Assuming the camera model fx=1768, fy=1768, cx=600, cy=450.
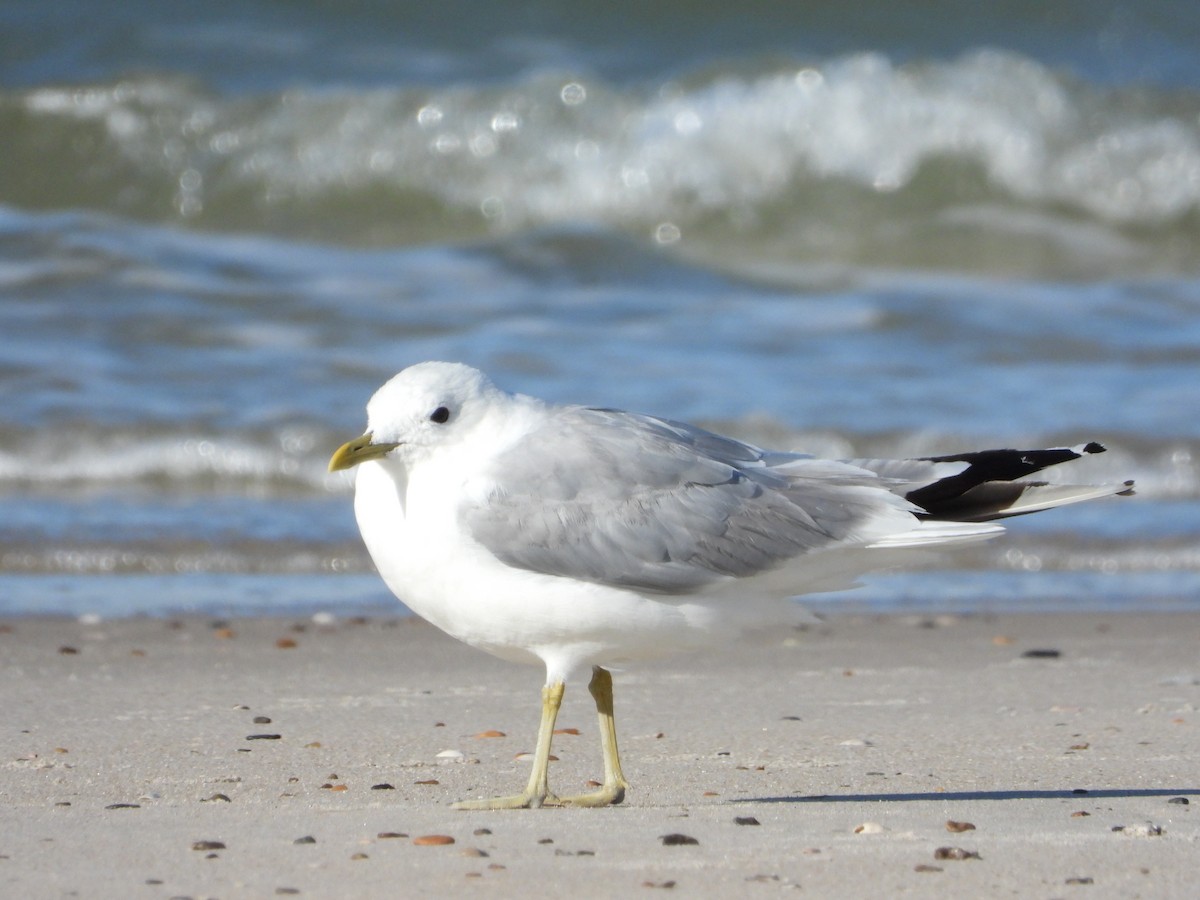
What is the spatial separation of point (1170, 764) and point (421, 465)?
1.83 metres

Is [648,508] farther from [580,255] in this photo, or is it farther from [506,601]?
[580,255]

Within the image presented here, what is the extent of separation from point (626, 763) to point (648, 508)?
726mm

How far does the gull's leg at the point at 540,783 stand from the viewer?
3.51 m

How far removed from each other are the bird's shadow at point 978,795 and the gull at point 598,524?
37 centimetres

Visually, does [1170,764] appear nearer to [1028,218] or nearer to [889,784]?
[889,784]

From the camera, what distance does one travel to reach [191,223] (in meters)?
14.3

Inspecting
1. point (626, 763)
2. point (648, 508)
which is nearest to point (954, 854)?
point (648, 508)

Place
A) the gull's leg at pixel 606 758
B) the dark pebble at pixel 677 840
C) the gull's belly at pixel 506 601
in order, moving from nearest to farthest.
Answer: the dark pebble at pixel 677 840 < the gull's belly at pixel 506 601 < the gull's leg at pixel 606 758

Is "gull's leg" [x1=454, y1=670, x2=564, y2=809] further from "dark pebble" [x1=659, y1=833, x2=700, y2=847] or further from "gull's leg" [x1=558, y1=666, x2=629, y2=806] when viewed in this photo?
"dark pebble" [x1=659, y1=833, x2=700, y2=847]

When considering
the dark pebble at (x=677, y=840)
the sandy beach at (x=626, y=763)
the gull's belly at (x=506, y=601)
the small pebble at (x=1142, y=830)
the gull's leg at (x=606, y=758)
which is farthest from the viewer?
the gull's leg at (x=606, y=758)

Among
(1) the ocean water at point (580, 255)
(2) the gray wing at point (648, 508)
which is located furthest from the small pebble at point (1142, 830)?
(1) the ocean water at point (580, 255)

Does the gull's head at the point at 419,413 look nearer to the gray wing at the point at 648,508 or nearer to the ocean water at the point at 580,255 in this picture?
the gray wing at the point at 648,508

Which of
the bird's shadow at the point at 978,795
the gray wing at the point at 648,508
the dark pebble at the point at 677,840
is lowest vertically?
the dark pebble at the point at 677,840

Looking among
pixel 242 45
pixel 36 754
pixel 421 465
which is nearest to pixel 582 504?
pixel 421 465
